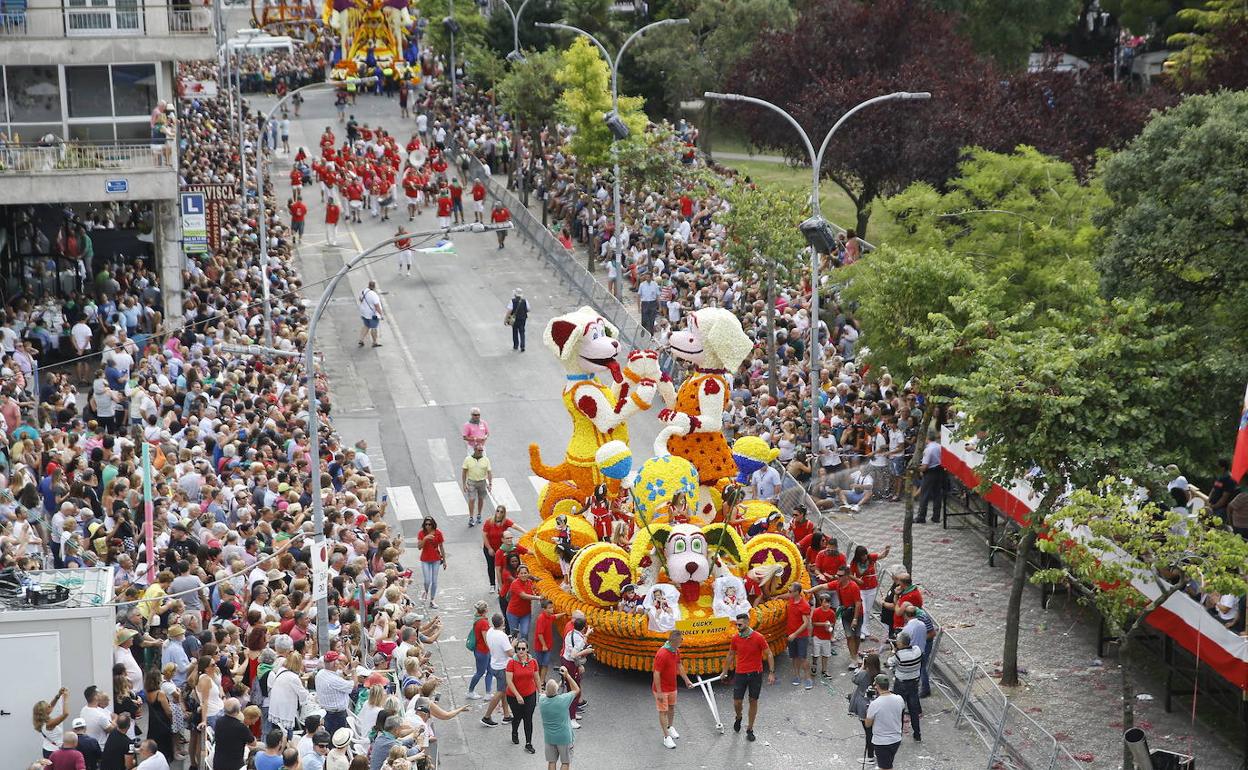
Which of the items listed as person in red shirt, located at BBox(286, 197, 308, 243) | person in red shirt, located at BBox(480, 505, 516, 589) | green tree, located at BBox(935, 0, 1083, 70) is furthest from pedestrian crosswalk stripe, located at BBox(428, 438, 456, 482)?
green tree, located at BBox(935, 0, 1083, 70)

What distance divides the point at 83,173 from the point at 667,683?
855 inches

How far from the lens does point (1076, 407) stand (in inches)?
949

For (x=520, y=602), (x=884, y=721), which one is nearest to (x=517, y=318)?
(x=520, y=602)

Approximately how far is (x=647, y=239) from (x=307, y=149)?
21406 millimetres

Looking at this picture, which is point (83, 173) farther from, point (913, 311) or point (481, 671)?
point (481, 671)

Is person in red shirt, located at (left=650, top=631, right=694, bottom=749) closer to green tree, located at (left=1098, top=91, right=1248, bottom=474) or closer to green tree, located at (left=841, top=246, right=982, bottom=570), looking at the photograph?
green tree, located at (left=841, top=246, right=982, bottom=570)

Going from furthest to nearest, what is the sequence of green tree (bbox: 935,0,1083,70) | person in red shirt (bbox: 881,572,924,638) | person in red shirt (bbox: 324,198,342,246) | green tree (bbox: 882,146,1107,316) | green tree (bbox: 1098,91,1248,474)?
green tree (bbox: 935,0,1083,70), person in red shirt (bbox: 324,198,342,246), green tree (bbox: 882,146,1107,316), green tree (bbox: 1098,91,1248,474), person in red shirt (bbox: 881,572,924,638)

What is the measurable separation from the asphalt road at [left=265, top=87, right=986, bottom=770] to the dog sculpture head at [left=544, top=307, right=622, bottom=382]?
3.93 metres

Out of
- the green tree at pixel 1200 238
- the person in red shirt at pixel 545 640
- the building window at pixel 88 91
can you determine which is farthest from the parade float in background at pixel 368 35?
the person in red shirt at pixel 545 640

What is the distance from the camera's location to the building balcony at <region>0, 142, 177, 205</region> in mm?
38812

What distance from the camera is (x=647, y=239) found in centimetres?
4688

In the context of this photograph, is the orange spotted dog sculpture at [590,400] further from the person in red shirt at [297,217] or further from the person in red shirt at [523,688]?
the person in red shirt at [297,217]

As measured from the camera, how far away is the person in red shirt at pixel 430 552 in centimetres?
2745

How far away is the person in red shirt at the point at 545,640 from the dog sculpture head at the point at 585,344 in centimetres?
406
